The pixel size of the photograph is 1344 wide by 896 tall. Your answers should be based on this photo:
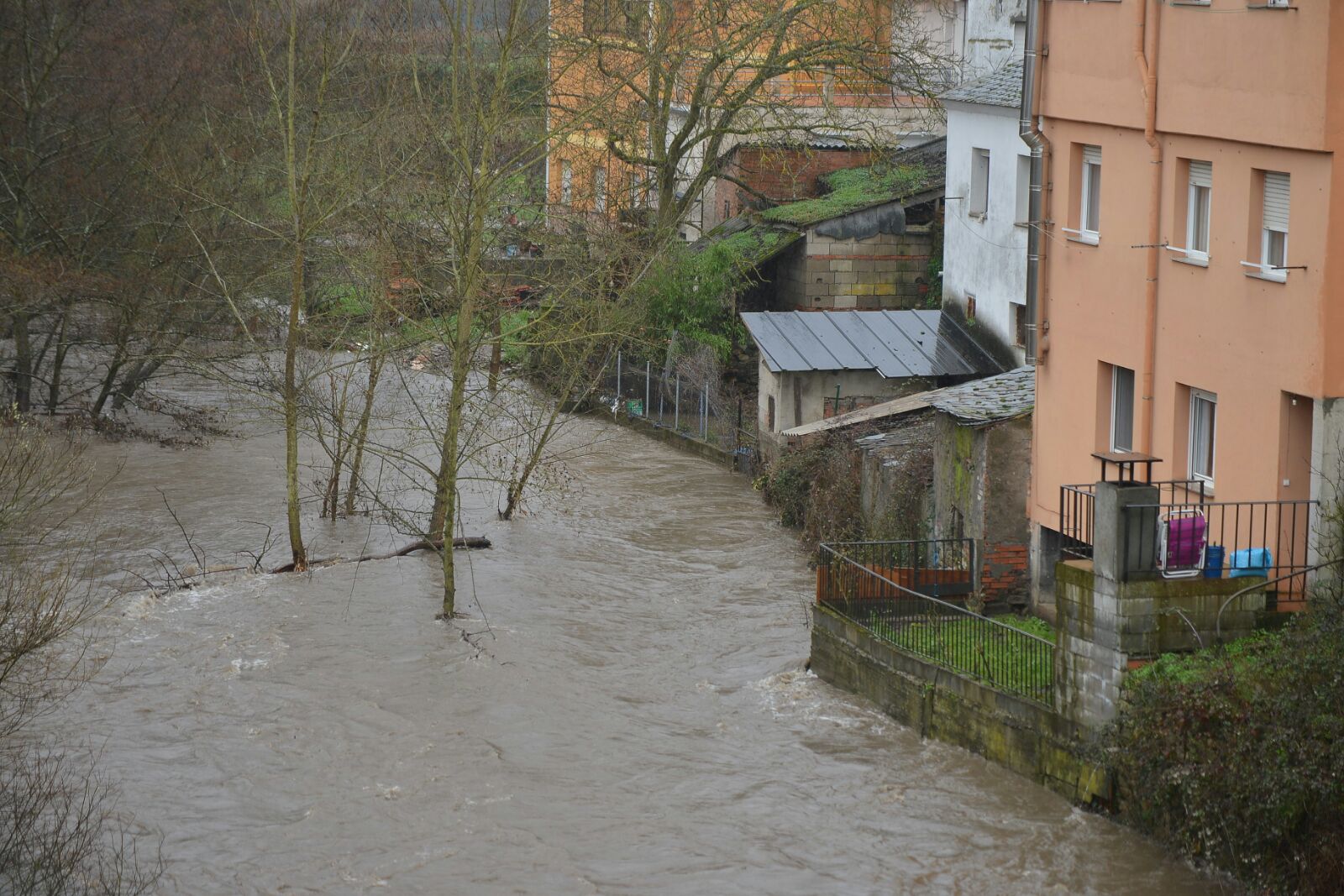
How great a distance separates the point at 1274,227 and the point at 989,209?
12.0 m

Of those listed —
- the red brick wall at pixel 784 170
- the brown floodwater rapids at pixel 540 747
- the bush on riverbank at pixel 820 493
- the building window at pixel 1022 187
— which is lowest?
the brown floodwater rapids at pixel 540 747

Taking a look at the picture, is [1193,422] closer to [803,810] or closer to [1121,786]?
[1121,786]

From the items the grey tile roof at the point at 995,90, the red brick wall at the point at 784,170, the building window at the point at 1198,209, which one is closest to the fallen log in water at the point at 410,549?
the grey tile roof at the point at 995,90

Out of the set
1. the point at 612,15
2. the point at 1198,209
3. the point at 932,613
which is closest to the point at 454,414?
the point at 932,613

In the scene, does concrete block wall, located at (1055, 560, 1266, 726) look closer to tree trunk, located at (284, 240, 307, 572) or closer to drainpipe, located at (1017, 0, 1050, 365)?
drainpipe, located at (1017, 0, 1050, 365)

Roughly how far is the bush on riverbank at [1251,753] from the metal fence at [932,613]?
60.1 inches

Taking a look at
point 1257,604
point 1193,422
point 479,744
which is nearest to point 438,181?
point 479,744

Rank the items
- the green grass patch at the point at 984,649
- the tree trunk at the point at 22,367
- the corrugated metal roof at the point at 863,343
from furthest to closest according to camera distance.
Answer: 1. the tree trunk at the point at 22,367
2. the corrugated metal roof at the point at 863,343
3. the green grass patch at the point at 984,649

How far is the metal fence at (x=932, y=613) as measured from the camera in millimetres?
15305

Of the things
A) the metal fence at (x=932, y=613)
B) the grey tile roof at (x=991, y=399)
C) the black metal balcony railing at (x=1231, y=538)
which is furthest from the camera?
the grey tile roof at (x=991, y=399)

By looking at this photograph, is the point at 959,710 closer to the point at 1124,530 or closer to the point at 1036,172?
the point at 1124,530

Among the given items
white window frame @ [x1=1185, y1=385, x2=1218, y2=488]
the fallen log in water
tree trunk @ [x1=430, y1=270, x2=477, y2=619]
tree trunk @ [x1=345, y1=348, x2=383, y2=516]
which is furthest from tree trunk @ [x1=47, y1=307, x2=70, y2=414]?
white window frame @ [x1=1185, y1=385, x2=1218, y2=488]

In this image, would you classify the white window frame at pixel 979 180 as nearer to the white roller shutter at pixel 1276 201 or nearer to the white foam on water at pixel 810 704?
the white foam on water at pixel 810 704

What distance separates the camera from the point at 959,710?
15.4 m
